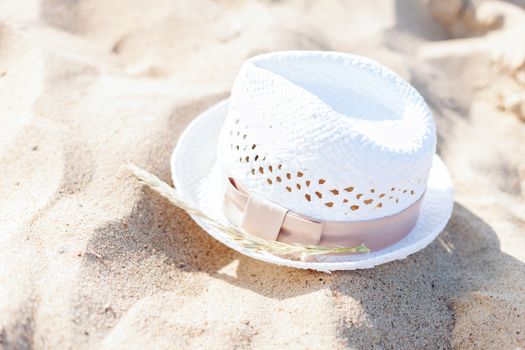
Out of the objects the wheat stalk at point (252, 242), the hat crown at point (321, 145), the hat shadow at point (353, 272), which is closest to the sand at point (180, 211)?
the hat shadow at point (353, 272)

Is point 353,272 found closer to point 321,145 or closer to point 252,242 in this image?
point 252,242

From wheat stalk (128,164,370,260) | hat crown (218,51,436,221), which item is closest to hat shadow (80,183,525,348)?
wheat stalk (128,164,370,260)

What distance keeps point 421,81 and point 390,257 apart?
1.57 metres

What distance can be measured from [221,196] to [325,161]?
0.48 metres

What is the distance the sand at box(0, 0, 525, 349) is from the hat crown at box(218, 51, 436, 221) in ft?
0.90

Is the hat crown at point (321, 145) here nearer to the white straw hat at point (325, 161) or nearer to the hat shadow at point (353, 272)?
the white straw hat at point (325, 161)

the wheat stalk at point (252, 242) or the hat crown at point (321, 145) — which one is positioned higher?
the hat crown at point (321, 145)

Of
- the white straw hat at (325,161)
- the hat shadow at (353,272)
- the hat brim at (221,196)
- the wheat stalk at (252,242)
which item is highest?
the white straw hat at (325,161)

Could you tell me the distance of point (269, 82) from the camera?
2008 mm

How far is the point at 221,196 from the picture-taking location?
2213mm

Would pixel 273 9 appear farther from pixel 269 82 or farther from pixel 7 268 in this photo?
pixel 7 268

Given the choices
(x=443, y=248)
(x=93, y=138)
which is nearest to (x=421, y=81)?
(x=443, y=248)

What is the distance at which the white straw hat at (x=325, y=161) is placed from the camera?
191 cm

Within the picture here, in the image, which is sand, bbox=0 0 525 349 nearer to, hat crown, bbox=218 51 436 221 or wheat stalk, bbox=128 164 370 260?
wheat stalk, bbox=128 164 370 260
